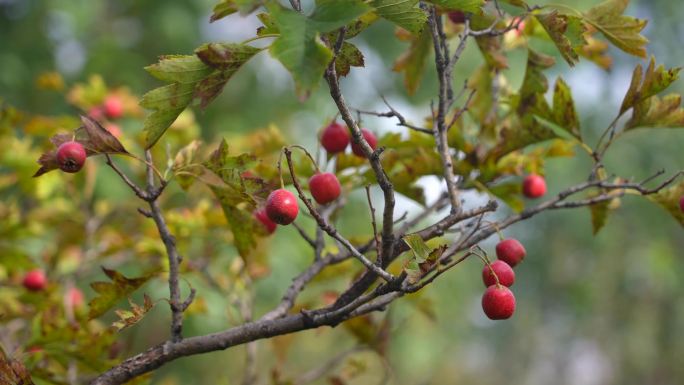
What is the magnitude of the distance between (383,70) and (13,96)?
479 cm

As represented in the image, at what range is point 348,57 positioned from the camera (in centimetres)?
109

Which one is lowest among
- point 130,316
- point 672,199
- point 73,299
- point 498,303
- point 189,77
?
point 672,199

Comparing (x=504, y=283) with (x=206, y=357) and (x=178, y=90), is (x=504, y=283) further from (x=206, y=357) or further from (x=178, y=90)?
(x=206, y=357)

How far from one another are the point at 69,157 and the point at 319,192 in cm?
44

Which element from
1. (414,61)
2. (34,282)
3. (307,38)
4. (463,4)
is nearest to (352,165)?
(414,61)

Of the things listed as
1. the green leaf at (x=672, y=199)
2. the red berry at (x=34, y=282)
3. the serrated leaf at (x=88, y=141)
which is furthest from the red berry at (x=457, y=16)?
the red berry at (x=34, y=282)

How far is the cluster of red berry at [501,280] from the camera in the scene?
3.72 feet

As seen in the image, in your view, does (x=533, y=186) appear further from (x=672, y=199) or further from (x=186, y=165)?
(x=186, y=165)

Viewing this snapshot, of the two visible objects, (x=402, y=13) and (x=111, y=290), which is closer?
(x=402, y=13)

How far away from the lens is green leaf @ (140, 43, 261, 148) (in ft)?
3.34

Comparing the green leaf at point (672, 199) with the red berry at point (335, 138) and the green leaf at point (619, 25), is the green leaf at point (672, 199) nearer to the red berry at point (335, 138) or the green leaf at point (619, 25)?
the green leaf at point (619, 25)

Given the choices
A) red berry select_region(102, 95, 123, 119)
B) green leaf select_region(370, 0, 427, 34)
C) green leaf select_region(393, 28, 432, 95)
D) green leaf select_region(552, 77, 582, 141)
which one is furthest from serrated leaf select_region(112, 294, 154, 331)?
red berry select_region(102, 95, 123, 119)

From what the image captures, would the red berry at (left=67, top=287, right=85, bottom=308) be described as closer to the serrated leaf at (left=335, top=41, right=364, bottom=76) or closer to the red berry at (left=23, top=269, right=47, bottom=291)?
the red berry at (left=23, top=269, right=47, bottom=291)

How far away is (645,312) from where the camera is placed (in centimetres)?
1286
